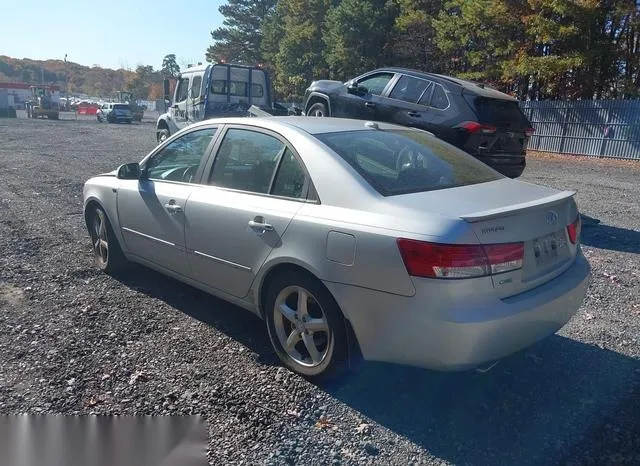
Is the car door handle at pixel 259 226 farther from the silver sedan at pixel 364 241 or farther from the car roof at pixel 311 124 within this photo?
the car roof at pixel 311 124

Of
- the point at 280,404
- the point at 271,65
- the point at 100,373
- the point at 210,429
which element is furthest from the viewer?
the point at 271,65

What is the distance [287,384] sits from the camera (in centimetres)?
333

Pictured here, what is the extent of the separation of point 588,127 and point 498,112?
13.4 meters

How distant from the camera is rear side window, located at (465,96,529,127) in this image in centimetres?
718

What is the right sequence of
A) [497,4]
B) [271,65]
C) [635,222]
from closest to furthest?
1. [635,222]
2. [497,4]
3. [271,65]

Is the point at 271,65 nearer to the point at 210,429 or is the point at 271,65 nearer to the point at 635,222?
the point at 635,222

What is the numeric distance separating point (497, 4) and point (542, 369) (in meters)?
20.8

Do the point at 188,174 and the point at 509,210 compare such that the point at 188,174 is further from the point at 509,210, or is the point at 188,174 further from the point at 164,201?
the point at 509,210

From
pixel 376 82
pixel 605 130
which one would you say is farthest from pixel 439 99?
pixel 605 130

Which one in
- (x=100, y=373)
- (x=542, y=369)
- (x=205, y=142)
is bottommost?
(x=100, y=373)

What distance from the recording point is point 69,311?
436 centimetres

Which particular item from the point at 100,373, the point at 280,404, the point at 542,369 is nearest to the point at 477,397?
the point at 542,369

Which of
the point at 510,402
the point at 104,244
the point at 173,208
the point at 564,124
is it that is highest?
the point at 564,124

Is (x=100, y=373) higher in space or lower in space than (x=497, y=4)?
lower
